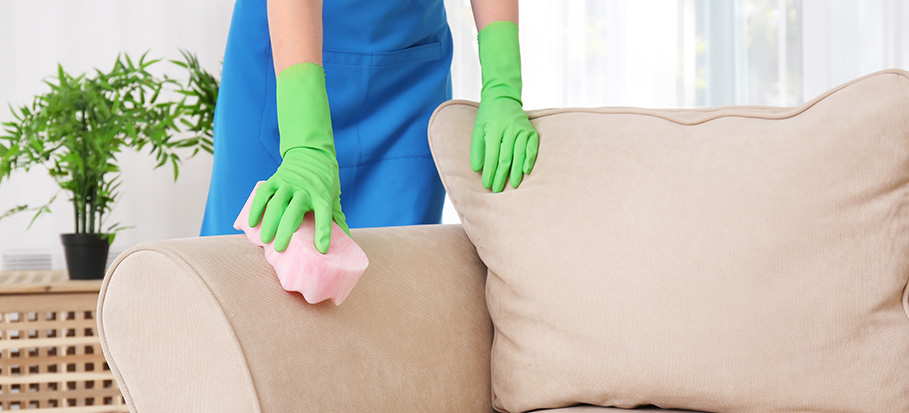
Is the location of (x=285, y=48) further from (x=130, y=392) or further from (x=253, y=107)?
(x=130, y=392)

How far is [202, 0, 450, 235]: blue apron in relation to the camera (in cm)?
111

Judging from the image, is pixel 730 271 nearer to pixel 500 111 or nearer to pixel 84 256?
pixel 500 111

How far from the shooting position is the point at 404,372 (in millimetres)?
710

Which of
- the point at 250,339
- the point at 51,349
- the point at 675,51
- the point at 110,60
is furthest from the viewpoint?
the point at 675,51

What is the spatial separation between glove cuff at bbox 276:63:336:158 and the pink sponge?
20cm

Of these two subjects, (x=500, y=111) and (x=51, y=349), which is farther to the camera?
(x=51, y=349)

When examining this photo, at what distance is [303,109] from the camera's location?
0.86 meters

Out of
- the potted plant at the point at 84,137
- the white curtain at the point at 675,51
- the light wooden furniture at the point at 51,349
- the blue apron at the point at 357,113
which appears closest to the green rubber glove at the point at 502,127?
the blue apron at the point at 357,113

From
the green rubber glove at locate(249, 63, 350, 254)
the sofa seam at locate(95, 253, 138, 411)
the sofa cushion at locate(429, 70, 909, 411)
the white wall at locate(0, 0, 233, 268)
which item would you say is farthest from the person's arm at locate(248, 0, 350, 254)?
the white wall at locate(0, 0, 233, 268)

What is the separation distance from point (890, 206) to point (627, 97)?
5.38ft

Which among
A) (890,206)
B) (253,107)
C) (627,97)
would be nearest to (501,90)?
(253,107)

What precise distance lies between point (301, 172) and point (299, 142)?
0.08 meters

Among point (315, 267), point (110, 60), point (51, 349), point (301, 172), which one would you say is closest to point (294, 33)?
point (301, 172)

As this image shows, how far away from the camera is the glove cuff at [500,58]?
104 cm
